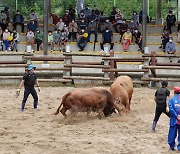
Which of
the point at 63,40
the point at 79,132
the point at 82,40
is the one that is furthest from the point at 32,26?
the point at 79,132

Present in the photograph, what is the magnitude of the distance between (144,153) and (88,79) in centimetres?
967

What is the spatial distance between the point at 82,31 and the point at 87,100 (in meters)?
13.5

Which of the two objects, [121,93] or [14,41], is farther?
[14,41]

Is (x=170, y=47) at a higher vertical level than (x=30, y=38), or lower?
lower

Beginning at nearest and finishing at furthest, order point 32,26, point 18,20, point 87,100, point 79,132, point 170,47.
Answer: point 79,132, point 87,100, point 170,47, point 32,26, point 18,20

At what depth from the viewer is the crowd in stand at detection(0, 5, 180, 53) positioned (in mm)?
26250

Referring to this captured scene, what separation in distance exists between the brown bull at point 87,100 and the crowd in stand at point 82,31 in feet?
37.5

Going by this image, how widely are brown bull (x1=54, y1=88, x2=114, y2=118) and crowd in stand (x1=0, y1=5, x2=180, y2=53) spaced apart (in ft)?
37.5

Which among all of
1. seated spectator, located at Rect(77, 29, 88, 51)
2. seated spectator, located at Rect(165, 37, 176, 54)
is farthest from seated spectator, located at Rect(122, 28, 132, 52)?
seated spectator, located at Rect(165, 37, 176, 54)

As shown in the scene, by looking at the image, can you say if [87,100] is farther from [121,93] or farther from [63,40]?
[63,40]

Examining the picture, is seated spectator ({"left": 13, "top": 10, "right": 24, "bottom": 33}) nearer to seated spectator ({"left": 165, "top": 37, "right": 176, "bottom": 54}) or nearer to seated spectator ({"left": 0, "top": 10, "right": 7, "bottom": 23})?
seated spectator ({"left": 0, "top": 10, "right": 7, "bottom": 23})

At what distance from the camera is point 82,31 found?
88.2 feet

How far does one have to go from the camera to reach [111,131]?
1302cm

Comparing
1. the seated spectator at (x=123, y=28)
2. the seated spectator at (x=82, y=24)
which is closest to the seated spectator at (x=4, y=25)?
the seated spectator at (x=82, y=24)
